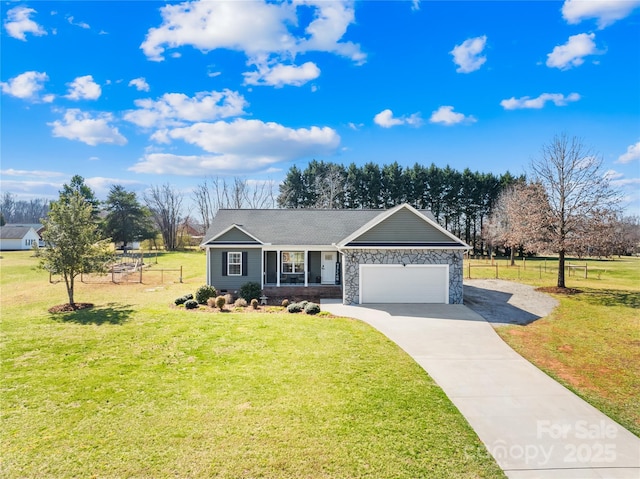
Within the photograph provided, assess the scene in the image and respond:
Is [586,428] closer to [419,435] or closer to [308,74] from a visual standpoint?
[419,435]

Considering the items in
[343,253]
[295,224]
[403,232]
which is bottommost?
[343,253]

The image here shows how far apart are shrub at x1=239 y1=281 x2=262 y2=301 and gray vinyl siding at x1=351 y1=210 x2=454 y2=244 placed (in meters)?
6.00

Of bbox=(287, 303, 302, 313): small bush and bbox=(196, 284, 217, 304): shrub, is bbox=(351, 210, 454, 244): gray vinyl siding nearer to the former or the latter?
bbox=(287, 303, 302, 313): small bush

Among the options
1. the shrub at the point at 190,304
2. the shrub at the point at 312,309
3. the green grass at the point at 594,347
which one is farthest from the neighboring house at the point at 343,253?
the green grass at the point at 594,347

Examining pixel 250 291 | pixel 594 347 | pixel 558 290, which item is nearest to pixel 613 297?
pixel 558 290

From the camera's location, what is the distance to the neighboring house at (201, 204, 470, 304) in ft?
59.8

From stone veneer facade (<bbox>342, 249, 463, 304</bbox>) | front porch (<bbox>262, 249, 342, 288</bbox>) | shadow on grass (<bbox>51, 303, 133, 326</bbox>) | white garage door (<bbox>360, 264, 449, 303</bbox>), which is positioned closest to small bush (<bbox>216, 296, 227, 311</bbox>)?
shadow on grass (<bbox>51, 303, 133, 326</bbox>)

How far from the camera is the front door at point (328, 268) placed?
72.6ft

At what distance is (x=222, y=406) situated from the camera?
7582 millimetres

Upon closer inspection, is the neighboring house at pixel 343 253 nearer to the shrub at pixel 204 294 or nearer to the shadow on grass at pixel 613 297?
the shrub at pixel 204 294

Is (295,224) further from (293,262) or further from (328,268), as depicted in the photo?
(328,268)

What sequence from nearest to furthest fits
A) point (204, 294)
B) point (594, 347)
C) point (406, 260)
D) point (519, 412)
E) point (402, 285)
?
point (519, 412)
point (594, 347)
point (406, 260)
point (402, 285)
point (204, 294)

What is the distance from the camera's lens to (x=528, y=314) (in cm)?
1670

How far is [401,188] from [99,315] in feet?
150
